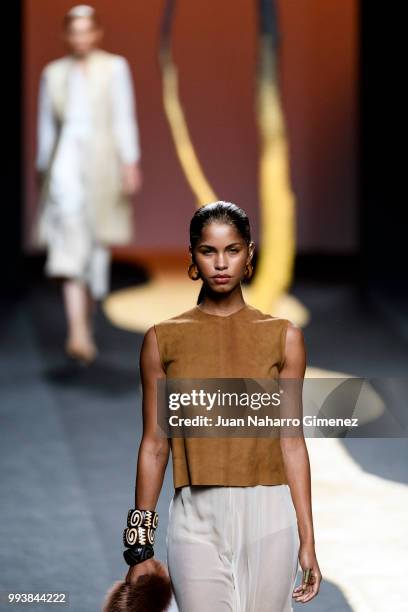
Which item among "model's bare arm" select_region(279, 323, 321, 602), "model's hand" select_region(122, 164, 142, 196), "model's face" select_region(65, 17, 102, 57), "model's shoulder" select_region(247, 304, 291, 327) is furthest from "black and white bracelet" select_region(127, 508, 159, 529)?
"model's face" select_region(65, 17, 102, 57)

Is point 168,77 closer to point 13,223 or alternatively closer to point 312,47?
point 312,47

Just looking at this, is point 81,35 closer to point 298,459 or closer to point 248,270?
point 248,270

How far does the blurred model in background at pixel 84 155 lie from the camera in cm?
700

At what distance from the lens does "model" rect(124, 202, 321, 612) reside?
2.50m

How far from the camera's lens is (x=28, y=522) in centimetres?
475

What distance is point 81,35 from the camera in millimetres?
6965

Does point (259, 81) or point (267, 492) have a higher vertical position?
point (267, 492)

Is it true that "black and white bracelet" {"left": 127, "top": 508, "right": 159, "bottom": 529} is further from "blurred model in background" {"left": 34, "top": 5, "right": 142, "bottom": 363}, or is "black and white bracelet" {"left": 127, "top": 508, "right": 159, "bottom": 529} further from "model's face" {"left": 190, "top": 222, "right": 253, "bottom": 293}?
"blurred model in background" {"left": 34, "top": 5, "right": 142, "bottom": 363}

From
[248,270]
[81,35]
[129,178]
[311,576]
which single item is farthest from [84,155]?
[311,576]

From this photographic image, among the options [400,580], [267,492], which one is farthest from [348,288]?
[267,492]

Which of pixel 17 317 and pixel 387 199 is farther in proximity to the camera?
pixel 387 199

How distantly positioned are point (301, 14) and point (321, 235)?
1.78m

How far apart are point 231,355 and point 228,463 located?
0.62 feet

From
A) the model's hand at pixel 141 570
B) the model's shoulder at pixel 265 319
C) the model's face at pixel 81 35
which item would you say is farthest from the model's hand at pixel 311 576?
the model's face at pixel 81 35
